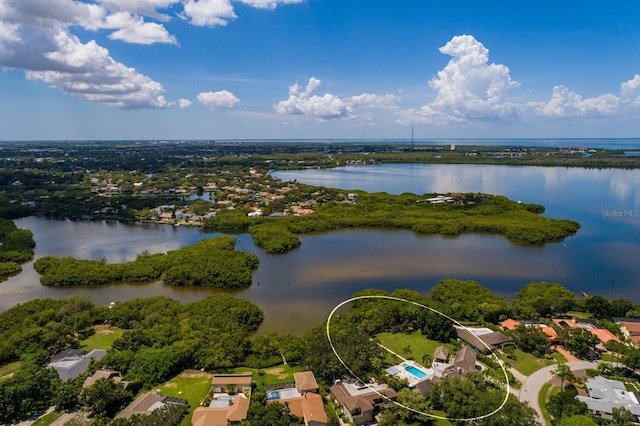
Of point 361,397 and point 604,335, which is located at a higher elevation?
point 361,397

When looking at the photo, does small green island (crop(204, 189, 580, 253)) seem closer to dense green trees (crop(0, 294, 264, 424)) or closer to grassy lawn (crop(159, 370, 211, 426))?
dense green trees (crop(0, 294, 264, 424))

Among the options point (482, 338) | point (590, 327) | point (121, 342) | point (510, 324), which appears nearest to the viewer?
point (121, 342)

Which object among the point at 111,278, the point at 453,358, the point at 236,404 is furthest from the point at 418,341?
the point at 111,278

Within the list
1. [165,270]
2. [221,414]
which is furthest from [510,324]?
[165,270]

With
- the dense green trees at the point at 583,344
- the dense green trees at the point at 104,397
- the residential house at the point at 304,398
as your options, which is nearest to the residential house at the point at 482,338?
the dense green trees at the point at 583,344

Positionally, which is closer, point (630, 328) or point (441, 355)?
point (441, 355)

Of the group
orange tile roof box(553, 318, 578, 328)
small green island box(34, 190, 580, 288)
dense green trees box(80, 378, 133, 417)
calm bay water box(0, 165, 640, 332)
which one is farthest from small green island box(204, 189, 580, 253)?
dense green trees box(80, 378, 133, 417)

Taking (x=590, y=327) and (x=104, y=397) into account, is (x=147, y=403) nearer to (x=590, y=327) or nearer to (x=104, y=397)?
(x=104, y=397)
